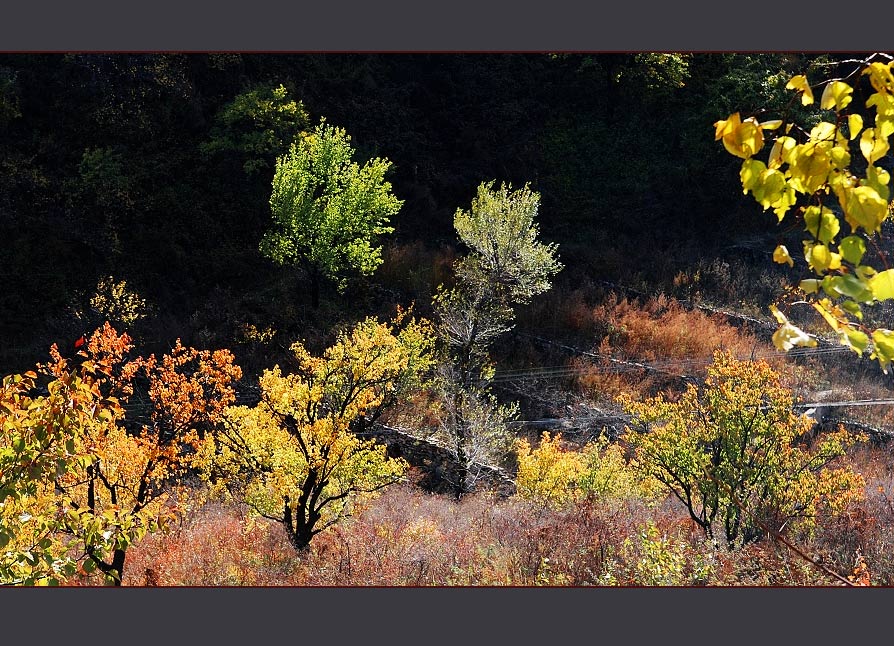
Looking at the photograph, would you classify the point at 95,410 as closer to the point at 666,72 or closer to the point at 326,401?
the point at 326,401

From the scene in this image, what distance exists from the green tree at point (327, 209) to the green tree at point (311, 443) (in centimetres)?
82

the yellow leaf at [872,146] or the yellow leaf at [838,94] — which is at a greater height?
the yellow leaf at [838,94]

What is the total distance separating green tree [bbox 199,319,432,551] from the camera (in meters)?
5.89

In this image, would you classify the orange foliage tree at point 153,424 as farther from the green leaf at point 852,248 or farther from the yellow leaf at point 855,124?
the yellow leaf at point 855,124

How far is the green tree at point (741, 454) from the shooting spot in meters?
5.98

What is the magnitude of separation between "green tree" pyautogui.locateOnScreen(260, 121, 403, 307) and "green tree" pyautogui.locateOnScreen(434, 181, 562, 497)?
0.86 meters

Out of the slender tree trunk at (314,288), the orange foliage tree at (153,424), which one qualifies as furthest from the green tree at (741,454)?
the orange foliage tree at (153,424)

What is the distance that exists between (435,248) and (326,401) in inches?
98.2

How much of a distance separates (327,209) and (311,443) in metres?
2.70

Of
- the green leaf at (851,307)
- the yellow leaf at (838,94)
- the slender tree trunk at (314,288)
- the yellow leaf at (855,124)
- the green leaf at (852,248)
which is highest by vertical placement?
the slender tree trunk at (314,288)

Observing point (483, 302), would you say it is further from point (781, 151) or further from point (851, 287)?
point (851, 287)

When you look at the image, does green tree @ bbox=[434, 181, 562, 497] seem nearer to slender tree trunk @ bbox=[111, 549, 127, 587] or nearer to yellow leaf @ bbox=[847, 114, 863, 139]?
slender tree trunk @ bbox=[111, 549, 127, 587]

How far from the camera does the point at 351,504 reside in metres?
5.85

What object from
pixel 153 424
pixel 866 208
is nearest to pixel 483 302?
pixel 153 424
